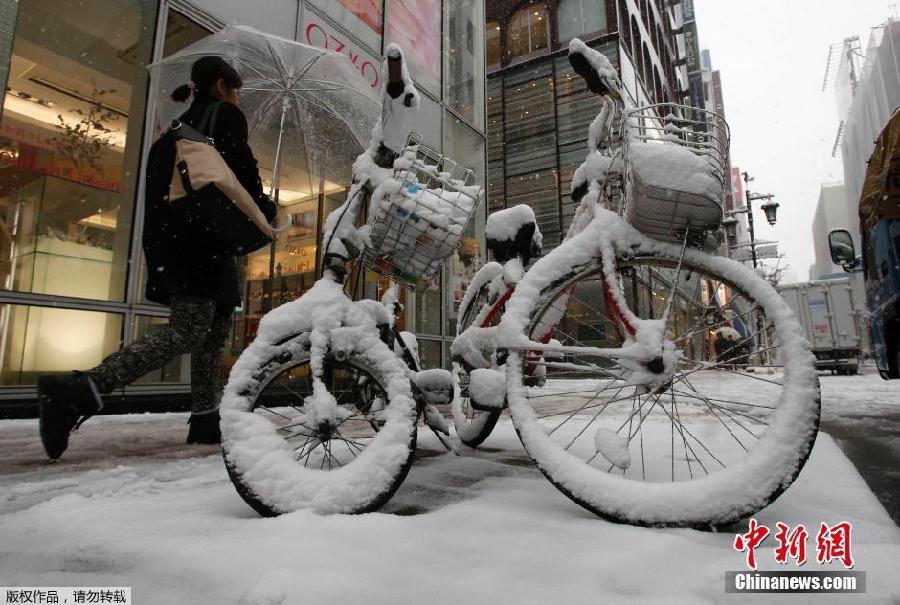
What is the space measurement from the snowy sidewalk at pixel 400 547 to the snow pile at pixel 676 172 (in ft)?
3.33

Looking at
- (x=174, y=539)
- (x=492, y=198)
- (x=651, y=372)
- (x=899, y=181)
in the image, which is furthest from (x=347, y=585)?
(x=492, y=198)

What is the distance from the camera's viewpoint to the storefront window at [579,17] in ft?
54.0

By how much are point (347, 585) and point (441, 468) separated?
3.94 feet

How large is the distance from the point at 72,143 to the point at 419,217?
17.0ft

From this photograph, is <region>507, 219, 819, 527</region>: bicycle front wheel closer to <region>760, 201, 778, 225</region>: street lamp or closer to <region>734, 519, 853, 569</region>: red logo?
<region>734, 519, 853, 569</region>: red logo

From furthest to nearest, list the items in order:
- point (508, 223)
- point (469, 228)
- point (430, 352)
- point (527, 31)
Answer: point (527, 31) < point (469, 228) < point (430, 352) < point (508, 223)

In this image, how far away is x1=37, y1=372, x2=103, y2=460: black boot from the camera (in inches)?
80.7

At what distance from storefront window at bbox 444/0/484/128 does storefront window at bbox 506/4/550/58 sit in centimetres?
903

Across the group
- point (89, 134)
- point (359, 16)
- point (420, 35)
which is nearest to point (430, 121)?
point (420, 35)

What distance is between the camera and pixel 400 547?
1190mm

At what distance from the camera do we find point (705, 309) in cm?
185

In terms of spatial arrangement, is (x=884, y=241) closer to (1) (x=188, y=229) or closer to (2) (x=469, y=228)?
(1) (x=188, y=229)

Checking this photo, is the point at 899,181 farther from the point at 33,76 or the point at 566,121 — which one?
the point at 566,121

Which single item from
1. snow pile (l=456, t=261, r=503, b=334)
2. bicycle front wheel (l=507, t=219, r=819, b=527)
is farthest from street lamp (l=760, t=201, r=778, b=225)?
snow pile (l=456, t=261, r=503, b=334)
